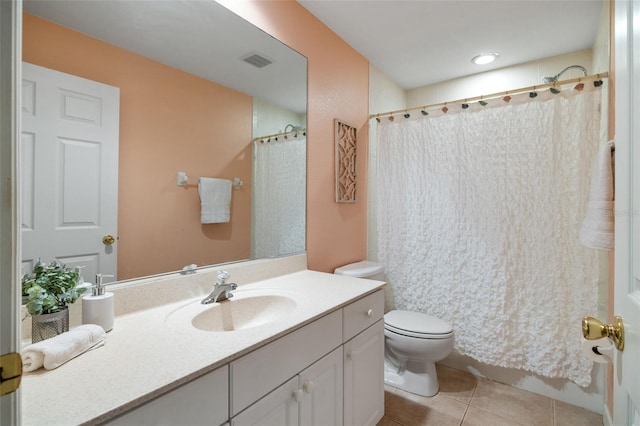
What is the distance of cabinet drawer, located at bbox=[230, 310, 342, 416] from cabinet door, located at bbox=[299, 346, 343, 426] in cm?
4

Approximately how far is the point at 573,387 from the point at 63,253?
2.70 meters

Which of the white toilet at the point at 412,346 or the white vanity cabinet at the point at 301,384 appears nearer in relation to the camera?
the white vanity cabinet at the point at 301,384

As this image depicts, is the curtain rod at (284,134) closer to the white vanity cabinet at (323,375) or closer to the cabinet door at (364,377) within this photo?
the white vanity cabinet at (323,375)

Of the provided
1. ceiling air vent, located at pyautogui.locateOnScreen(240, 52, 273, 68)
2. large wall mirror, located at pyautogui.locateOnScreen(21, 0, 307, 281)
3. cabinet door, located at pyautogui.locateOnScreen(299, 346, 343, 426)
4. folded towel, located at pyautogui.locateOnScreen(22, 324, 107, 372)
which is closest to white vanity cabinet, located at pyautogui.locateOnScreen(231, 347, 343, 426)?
cabinet door, located at pyautogui.locateOnScreen(299, 346, 343, 426)

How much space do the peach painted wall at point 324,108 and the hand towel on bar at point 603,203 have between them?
53.2 inches

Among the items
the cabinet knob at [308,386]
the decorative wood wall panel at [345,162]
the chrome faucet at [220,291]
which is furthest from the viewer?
the decorative wood wall panel at [345,162]

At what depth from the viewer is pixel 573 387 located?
5.97ft

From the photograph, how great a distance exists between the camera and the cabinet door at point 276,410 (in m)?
0.84

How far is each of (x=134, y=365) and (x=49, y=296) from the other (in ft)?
1.08

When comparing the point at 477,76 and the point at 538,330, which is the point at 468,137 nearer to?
the point at 477,76

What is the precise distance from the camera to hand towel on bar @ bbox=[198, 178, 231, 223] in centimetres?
135

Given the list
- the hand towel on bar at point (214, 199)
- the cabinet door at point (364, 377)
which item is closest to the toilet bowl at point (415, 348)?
the cabinet door at point (364, 377)

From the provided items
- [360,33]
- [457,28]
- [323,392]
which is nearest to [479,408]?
[323,392]

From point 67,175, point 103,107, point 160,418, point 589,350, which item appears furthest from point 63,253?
point 589,350
